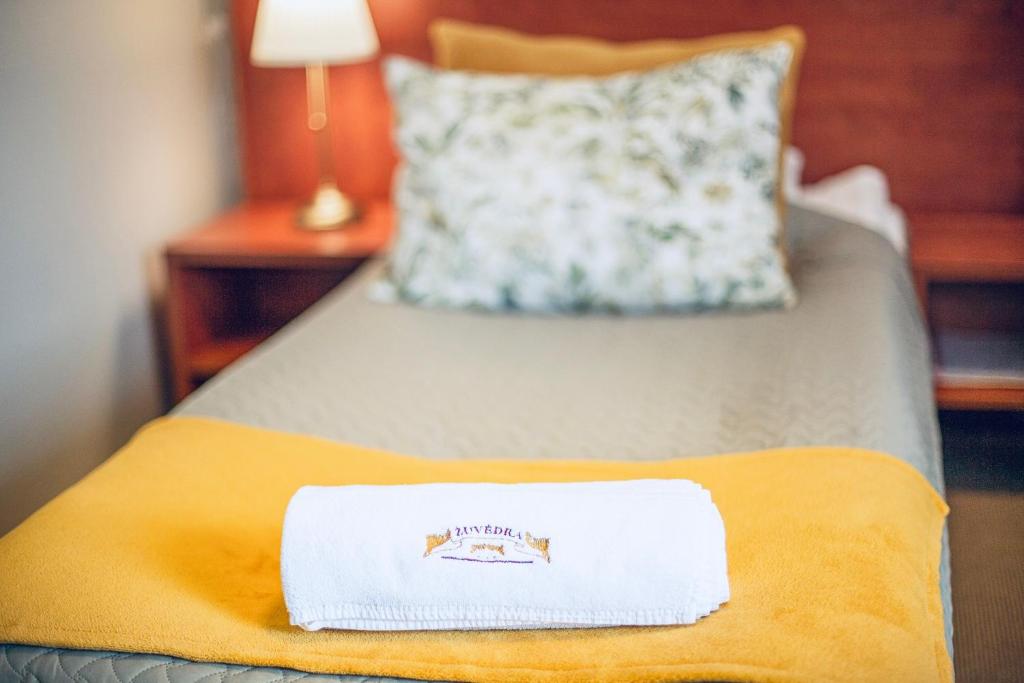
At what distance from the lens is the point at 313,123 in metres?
2.51

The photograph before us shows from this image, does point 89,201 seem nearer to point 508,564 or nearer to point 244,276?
point 244,276

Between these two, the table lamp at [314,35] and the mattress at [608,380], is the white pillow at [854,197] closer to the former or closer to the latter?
the mattress at [608,380]

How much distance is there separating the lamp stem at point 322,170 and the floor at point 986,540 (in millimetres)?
1386

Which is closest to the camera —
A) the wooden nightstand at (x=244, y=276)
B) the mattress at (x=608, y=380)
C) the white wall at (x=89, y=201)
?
the mattress at (x=608, y=380)

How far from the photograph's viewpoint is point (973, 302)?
7.52 feet

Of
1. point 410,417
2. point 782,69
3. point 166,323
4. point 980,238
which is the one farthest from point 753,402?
point 166,323

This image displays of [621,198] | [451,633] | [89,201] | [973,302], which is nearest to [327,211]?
[89,201]

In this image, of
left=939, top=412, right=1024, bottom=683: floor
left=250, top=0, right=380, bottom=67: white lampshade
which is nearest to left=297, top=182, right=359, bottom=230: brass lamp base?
left=250, top=0, right=380, bottom=67: white lampshade

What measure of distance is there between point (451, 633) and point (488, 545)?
0.27ft

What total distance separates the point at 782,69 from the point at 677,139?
0.22 meters

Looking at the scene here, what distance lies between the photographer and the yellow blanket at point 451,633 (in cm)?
87

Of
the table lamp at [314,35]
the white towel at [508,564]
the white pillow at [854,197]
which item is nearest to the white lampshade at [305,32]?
the table lamp at [314,35]

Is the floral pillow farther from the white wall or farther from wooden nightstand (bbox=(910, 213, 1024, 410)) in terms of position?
the white wall

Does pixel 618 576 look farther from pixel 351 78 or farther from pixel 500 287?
pixel 351 78
